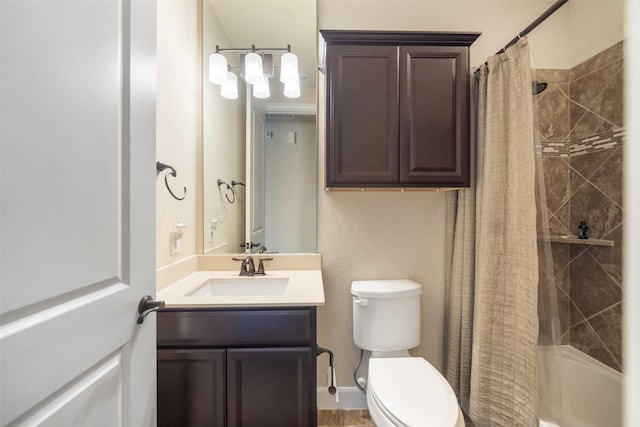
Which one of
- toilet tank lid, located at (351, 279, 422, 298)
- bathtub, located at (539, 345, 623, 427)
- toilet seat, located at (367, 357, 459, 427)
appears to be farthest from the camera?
toilet tank lid, located at (351, 279, 422, 298)

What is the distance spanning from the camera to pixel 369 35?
4.60 ft

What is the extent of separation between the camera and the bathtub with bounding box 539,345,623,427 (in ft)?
3.86

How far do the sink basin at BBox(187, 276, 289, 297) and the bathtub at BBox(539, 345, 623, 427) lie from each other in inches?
51.0

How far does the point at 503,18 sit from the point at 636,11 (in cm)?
188

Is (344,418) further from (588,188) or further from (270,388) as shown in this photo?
(588,188)

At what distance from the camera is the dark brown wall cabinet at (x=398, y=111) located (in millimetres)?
1419

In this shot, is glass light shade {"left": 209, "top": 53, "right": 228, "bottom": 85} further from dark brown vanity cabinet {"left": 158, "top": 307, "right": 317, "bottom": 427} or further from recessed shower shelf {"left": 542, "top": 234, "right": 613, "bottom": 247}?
recessed shower shelf {"left": 542, "top": 234, "right": 613, "bottom": 247}

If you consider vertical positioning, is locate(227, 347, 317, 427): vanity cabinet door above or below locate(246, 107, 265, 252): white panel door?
below

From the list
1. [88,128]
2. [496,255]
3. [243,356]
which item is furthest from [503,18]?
[243,356]

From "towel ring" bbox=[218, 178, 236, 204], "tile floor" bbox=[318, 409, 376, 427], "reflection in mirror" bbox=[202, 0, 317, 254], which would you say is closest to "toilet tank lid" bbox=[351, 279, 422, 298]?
"reflection in mirror" bbox=[202, 0, 317, 254]

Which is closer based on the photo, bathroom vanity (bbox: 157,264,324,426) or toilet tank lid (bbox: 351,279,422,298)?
bathroom vanity (bbox: 157,264,324,426)

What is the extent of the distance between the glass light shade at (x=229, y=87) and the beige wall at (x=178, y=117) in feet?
0.48

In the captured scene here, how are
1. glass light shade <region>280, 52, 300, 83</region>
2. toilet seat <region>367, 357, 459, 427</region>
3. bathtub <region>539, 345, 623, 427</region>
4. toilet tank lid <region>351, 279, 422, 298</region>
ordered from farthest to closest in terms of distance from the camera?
glass light shade <region>280, 52, 300, 83</region>, toilet tank lid <region>351, 279, 422, 298</region>, bathtub <region>539, 345, 623, 427</region>, toilet seat <region>367, 357, 459, 427</region>

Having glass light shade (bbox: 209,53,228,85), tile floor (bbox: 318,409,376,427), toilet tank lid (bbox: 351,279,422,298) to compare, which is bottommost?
tile floor (bbox: 318,409,376,427)
